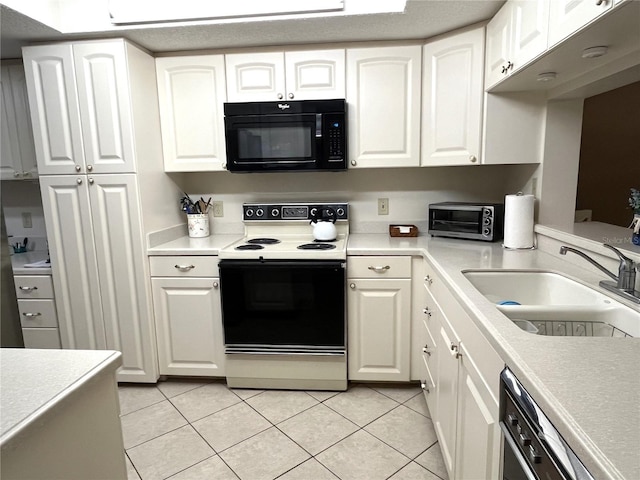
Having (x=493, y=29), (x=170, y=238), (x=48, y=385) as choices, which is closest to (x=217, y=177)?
(x=170, y=238)

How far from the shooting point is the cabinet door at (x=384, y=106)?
2209 mm

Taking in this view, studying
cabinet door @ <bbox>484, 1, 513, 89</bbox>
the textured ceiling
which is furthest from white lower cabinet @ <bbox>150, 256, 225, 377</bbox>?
cabinet door @ <bbox>484, 1, 513, 89</bbox>

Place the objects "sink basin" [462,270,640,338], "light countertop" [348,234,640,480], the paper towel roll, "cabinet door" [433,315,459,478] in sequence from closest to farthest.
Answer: "light countertop" [348,234,640,480] < "sink basin" [462,270,640,338] < "cabinet door" [433,315,459,478] < the paper towel roll

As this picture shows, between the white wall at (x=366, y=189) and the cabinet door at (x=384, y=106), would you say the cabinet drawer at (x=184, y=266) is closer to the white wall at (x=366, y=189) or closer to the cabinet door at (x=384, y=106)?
the white wall at (x=366, y=189)

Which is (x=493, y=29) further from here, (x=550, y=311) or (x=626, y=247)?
(x=550, y=311)

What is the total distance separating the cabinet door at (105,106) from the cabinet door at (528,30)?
6.34 ft

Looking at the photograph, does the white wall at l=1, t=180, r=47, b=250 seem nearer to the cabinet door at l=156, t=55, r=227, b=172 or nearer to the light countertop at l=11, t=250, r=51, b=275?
the light countertop at l=11, t=250, r=51, b=275

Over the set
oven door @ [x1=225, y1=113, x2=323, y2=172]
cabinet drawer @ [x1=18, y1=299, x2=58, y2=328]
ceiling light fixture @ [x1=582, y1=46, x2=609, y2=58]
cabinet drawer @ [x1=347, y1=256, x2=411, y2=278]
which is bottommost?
cabinet drawer @ [x1=18, y1=299, x2=58, y2=328]

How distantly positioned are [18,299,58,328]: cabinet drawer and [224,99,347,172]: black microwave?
1.39 meters

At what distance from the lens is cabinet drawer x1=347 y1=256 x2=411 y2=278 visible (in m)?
2.14

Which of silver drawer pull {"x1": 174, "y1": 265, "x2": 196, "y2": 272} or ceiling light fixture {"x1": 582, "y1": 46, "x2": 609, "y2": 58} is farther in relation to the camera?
silver drawer pull {"x1": 174, "y1": 265, "x2": 196, "y2": 272}

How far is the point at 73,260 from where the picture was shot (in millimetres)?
2266

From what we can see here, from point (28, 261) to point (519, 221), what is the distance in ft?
9.75

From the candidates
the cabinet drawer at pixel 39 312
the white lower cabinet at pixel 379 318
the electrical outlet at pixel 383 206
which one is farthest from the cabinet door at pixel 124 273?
the electrical outlet at pixel 383 206
